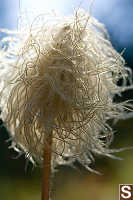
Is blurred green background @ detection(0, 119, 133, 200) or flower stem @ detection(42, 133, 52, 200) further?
blurred green background @ detection(0, 119, 133, 200)

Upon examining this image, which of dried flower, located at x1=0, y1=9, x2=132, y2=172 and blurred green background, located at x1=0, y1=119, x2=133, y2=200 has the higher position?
dried flower, located at x1=0, y1=9, x2=132, y2=172

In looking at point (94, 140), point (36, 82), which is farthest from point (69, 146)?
point (36, 82)

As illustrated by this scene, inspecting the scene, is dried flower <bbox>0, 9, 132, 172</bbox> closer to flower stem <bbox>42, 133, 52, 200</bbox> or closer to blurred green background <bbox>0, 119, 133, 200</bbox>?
flower stem <bbox>42, 133, 52, 200</bbox>

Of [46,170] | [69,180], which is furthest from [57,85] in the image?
[69,180]

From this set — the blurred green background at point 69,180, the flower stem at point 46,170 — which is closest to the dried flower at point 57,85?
the flower stem at point 46,170

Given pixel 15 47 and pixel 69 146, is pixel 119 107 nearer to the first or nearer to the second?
pixel 69 146

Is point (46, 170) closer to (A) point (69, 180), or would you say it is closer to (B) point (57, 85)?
(B) point (57, 85)

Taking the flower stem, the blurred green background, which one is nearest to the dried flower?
the flower stem

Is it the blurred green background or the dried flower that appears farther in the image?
the blurred green background

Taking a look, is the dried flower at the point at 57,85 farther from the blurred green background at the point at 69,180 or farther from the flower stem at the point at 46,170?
the blurred green background at the point at 69,180
